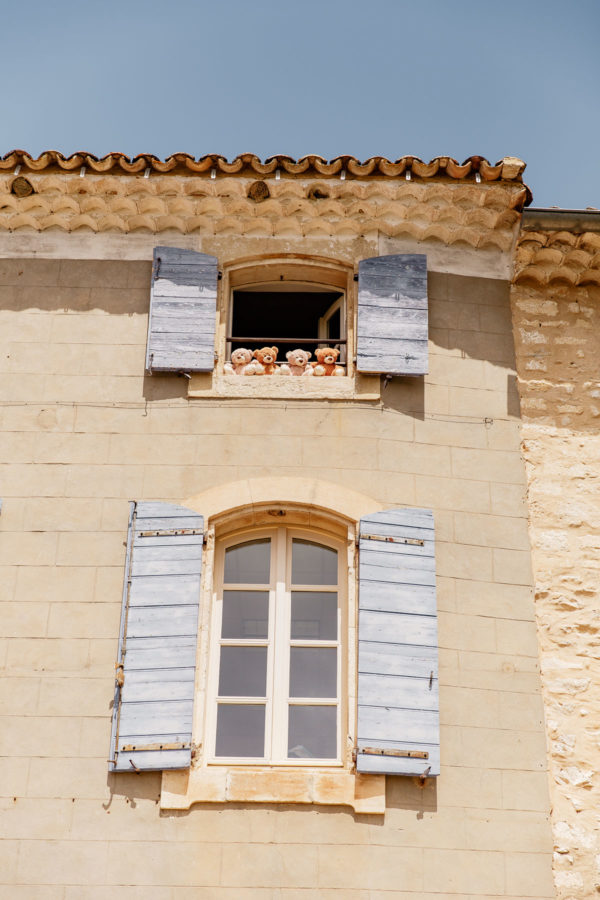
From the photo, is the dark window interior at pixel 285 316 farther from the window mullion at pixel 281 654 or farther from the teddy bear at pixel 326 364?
the window mullion at pixel 281 654

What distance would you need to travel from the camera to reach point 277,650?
785 centimetres

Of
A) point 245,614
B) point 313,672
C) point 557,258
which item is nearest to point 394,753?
point 313,672

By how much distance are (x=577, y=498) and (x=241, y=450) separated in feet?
8.23

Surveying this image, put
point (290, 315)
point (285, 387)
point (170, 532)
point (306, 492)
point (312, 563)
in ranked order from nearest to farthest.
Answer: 1. point (170, 532)
2. point (306, 492)
3. point (312, 563)
4. point (285, 387)
5. point (290, 315)

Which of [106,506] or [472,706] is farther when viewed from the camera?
[106,506]

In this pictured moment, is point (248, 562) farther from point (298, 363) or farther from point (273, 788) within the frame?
point (273, 788)

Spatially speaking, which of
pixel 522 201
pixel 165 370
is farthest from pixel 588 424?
pixel 165 370

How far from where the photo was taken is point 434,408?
341 inches

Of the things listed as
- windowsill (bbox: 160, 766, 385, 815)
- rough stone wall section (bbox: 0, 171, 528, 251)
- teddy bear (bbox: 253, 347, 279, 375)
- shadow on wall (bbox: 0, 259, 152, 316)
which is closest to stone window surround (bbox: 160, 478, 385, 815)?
windowsill (bbox: 160, 766, 385, 815)

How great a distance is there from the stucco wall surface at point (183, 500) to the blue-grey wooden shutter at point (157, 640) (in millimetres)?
136

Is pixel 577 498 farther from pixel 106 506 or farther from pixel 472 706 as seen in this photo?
pixel 106 506

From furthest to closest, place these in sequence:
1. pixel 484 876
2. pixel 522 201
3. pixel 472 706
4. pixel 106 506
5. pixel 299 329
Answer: pixel 299 329 → pixel 522 201 → pixel 106 506 → pixel 472 706 → pixel 484 876

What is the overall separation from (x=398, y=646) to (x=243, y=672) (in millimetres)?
1093

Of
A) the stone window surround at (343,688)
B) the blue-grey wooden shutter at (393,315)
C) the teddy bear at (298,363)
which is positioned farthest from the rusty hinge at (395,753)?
the teddy bear at (298,363)
